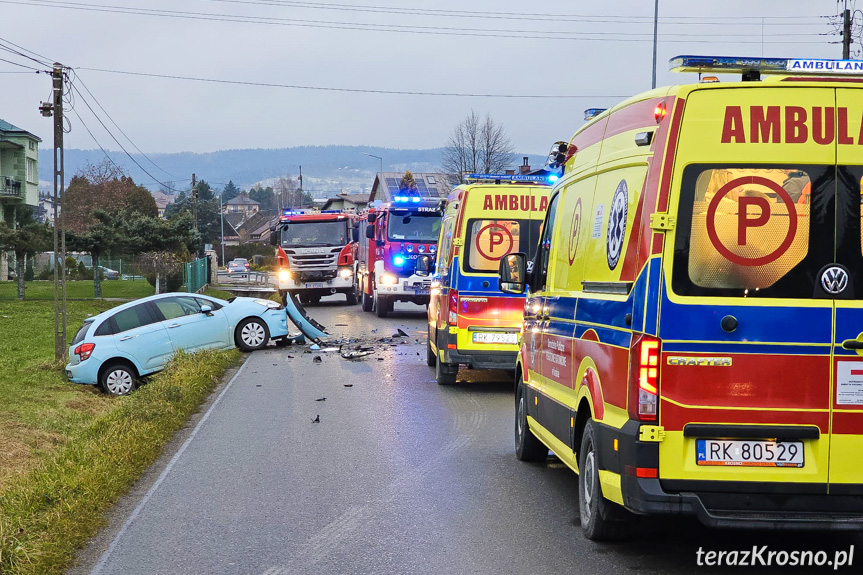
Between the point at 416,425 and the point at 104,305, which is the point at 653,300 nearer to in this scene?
the point at 416,425

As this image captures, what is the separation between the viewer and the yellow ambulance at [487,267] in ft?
44.7

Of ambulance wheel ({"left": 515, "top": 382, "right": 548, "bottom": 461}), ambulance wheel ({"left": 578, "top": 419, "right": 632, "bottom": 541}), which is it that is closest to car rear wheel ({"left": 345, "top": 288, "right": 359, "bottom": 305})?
ambulance wheel ({"left": 515, "top": 382, "right": 548, "bottom": 461})

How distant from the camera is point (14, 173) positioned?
65.1m

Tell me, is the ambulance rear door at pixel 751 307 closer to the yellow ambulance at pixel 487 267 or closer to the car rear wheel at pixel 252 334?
the yellow ambulance at pixel 487 267

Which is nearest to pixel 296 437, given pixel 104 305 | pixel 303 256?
pixel 303 256

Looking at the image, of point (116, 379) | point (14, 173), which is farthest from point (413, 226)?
point (14, 173)

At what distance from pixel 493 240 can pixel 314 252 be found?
22367mm

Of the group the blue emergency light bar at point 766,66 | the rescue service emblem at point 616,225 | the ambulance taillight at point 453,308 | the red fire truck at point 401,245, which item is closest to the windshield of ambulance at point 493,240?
the ambulance taillight at point 453,308

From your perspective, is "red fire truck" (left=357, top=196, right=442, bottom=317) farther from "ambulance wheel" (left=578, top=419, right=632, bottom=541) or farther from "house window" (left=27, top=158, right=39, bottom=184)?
"house window" (left=27, top=158, right=39, bottom=184)

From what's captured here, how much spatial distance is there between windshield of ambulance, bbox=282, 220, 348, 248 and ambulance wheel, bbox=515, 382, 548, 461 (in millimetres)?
27086

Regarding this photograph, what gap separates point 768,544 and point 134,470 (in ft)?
16.8

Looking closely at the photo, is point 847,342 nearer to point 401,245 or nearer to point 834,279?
point 834,279

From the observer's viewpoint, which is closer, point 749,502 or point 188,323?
point 749,502

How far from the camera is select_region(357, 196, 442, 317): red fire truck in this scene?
28734 millimetres
